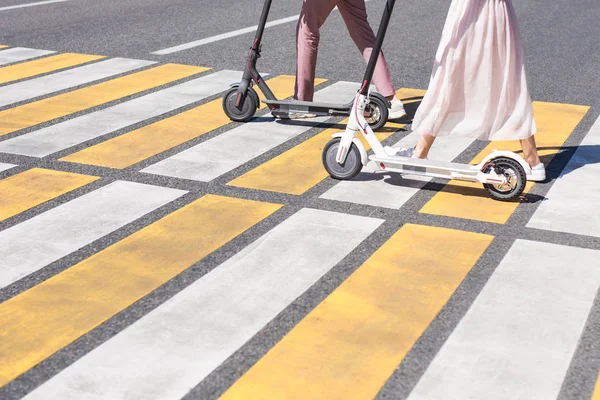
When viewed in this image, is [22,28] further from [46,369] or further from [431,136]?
[46,369]

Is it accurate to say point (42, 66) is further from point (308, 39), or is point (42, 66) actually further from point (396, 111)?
point (396, 111)

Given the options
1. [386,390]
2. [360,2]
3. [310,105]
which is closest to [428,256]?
[386,390]

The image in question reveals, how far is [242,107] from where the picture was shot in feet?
24.9

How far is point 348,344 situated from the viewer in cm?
403

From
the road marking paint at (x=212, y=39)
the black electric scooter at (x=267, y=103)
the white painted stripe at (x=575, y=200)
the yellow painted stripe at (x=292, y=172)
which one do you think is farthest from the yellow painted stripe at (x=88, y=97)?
the white painted stripe at (x=575, y=200)

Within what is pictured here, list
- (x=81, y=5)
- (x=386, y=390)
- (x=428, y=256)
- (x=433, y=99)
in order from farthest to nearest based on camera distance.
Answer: (x=81, y=5), (x=433, y=99), (x=428, y=256), (x=386, y=390)

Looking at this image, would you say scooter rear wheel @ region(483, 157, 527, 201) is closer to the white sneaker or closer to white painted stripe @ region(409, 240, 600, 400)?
white painted stripe @ region(409, 240, 600, 400)

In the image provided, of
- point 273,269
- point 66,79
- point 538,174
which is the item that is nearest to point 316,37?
point 538,174

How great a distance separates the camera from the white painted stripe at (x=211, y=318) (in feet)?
12.1

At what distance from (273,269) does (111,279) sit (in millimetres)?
758

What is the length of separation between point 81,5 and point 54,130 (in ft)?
23.1

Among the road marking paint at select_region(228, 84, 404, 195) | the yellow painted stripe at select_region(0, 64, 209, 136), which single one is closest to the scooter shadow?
the road marking paint at select_region(228, 84, 404, 195)

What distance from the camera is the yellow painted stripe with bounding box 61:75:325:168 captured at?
663cm

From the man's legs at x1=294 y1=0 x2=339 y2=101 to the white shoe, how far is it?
2.00m
